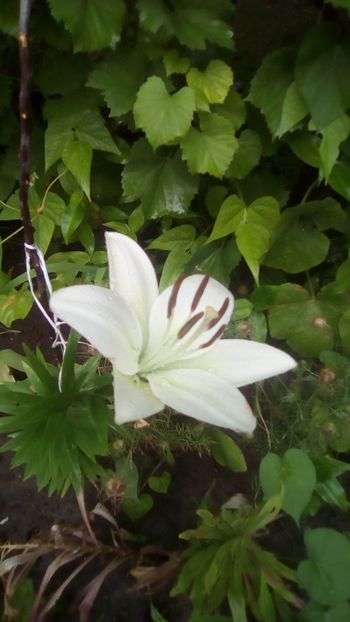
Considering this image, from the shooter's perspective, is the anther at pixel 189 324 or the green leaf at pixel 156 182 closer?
the anther at pixel 189 324

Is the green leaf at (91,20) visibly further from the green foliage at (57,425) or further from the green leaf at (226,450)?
the green leaf at (226,450)

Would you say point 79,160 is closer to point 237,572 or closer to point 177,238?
point 177,238

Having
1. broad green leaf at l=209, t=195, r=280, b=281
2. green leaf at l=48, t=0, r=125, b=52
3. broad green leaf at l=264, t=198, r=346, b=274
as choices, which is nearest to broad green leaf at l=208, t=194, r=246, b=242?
broad green leaf at l=209, t=195, r=280, b=281

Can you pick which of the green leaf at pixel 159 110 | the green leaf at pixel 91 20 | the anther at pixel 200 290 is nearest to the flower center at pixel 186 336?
the anther at pixel 200 290

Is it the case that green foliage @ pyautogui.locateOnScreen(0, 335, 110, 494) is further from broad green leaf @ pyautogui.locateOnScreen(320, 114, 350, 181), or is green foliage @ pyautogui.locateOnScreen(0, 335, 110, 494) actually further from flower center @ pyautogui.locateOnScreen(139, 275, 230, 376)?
broad green leaf @ pyautogui.locateOnScreen(320, 114, 350, 181)

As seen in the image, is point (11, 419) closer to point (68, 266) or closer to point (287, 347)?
point (68, 266)

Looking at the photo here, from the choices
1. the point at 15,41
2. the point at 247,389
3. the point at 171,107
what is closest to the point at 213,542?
the point at 247,389

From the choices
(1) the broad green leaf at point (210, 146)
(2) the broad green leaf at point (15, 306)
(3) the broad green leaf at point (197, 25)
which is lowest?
(2) the broad green leaf at point (15, 306)
